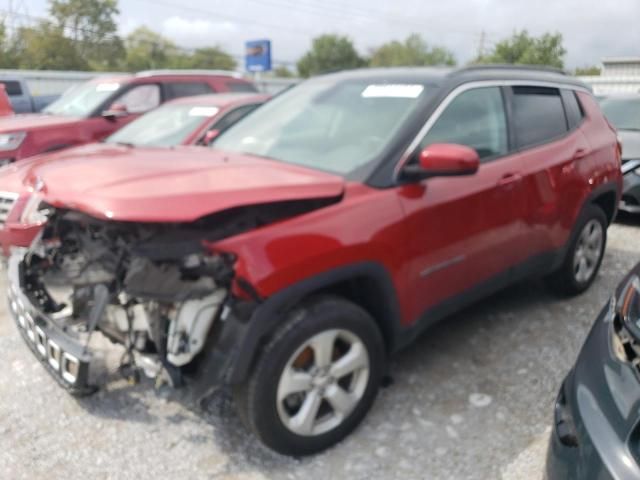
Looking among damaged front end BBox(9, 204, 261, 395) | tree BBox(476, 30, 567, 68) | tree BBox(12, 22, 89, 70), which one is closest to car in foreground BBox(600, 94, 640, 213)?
damaged front end BBox(9, 204, 261, 395)

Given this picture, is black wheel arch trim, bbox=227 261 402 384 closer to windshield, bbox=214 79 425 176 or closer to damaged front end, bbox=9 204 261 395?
damaged front end, bbox=9 204 261 395

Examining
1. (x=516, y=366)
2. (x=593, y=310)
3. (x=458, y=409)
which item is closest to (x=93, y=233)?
(x=458, y=409)

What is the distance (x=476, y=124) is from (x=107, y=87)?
6049mm

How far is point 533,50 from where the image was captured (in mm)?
35562

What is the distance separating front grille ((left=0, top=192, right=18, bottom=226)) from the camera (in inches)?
178

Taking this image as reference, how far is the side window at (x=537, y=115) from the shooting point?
373 centimetres

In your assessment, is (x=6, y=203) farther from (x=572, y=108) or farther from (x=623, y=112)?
(x=623, y=112)

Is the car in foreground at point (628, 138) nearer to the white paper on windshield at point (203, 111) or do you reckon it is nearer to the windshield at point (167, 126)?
the white paper on windshield at point (203, 111)

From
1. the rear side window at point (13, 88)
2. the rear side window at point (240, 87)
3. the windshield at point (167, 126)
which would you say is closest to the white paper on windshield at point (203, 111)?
the windshield at point (167, 126)

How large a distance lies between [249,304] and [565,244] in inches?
103

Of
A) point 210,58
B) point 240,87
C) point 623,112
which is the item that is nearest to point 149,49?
point 210,58

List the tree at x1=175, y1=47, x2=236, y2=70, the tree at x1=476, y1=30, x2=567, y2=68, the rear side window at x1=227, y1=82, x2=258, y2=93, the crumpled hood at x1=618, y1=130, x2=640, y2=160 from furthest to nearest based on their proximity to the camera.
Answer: the tree at x1=175, y1=47, x2=236, y2=70
the tree at x1=476, y1=30, x2=567, y2=68
the rear side window at x1=227, y1=82, x2=258, y2=93
the crumpled hood at x1=618, y1=130, x2=640, y2=160

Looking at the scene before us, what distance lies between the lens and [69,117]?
7531 mm

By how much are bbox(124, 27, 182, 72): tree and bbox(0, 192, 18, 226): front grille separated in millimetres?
56927
